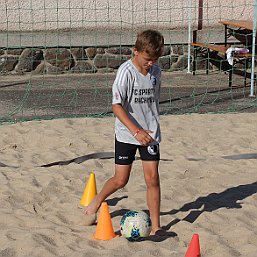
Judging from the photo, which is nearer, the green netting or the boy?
the boy

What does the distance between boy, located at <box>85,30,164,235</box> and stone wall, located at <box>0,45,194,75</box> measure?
27.6 feet

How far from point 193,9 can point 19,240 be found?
10414 millimetres

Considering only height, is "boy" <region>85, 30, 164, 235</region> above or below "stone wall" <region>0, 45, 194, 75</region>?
above

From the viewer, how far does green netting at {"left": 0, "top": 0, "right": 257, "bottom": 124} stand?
12.6m

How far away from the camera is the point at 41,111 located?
9992 mm

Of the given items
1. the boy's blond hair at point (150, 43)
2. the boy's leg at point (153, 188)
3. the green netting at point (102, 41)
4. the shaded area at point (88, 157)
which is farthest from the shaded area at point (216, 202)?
the green netting at point (102, 41)

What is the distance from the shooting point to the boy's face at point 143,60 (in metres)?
4.75

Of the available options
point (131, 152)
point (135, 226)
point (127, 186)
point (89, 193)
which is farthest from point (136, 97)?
point (127, 186)

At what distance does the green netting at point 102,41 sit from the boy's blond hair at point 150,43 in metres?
6.92

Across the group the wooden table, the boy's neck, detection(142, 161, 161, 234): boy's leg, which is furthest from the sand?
the wooden table

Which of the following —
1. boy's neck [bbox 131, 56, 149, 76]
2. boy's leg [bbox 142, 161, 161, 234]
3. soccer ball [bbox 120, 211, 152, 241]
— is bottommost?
soccer ball [bbox 120, 211, 152, 241]

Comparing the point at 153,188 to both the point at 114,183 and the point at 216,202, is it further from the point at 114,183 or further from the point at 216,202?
the point at 216,202

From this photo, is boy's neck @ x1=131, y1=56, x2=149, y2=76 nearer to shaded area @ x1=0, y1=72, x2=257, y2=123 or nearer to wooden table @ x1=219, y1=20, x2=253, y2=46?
shaded area @ x1=0, y1=72, x2=257, y2=123

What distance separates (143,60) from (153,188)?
0.90 m
